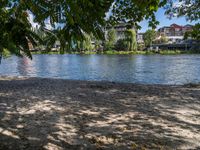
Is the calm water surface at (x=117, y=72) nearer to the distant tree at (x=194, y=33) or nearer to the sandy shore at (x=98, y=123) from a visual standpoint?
the sandy shore at (x=98, y=123)

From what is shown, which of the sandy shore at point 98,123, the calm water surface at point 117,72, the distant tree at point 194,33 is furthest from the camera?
the calm water surface at point 117,72

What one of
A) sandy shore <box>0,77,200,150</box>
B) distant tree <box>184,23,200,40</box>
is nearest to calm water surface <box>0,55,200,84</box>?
sandy shore <box>0,77,200,150</box>

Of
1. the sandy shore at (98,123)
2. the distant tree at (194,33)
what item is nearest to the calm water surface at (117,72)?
the sandy shore at (98,123)

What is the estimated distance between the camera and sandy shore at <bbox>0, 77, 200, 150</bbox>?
6.41m

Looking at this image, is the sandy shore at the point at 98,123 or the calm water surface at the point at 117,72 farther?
the calm water surface at the point at 117,72

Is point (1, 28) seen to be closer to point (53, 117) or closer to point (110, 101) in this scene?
point (53, 117)

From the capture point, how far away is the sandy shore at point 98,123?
641 cm

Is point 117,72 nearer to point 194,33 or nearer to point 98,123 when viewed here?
point 98,123

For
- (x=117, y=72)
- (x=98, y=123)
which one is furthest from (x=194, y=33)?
(x=117, y=72)

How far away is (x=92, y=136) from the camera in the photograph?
6887mm

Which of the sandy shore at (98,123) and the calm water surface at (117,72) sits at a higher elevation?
the sandy shore at (98,123)

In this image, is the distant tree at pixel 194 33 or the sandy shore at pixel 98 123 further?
the sandy shore at pixel 98 123

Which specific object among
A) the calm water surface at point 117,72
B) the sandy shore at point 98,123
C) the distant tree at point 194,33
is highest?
the distant tree at point 194,33

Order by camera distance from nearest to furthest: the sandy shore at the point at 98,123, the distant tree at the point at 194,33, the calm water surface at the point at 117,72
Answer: the distant tree at the point at 194,33, the sandy shore at the point at 98,123, the calm water surface at the point at 117,72
